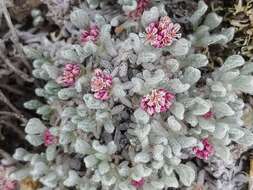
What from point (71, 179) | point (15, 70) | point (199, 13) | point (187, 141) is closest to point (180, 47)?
point (199, 13)

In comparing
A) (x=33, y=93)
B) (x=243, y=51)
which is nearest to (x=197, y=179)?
(x=243, y=51)

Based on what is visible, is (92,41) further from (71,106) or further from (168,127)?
(168,127)

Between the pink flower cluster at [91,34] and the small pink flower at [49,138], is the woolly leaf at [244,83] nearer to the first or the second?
the pink flower cluster at [91,34]

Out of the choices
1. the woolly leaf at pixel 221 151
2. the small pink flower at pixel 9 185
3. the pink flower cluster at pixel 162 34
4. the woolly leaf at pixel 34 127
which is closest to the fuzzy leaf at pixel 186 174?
the woolly leaf at pixel 221 151

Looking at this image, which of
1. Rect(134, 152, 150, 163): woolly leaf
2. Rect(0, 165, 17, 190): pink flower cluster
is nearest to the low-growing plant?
Rect(134, 152, 150, 163): woolly leaf

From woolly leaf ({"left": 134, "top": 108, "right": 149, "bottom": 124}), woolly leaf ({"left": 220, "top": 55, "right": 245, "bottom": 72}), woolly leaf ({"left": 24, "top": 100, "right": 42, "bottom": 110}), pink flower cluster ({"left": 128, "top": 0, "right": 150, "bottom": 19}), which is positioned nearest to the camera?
woolly leaf ({"left": 134, "top": 108, "right": 149, "bottom": 124})

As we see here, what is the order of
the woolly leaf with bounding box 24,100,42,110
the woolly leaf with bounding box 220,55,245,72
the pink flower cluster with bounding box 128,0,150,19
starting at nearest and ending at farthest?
the woolly leaf with bounding box 220,55,245,72
the pink flower cluster with bounding box 128,0,150,19
the woolly leaf with bounding box 24,100,42,110

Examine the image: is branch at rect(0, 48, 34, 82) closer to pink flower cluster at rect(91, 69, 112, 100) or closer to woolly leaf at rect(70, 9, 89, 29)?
woolly leaf at rect(70, 9, 89, 29)
